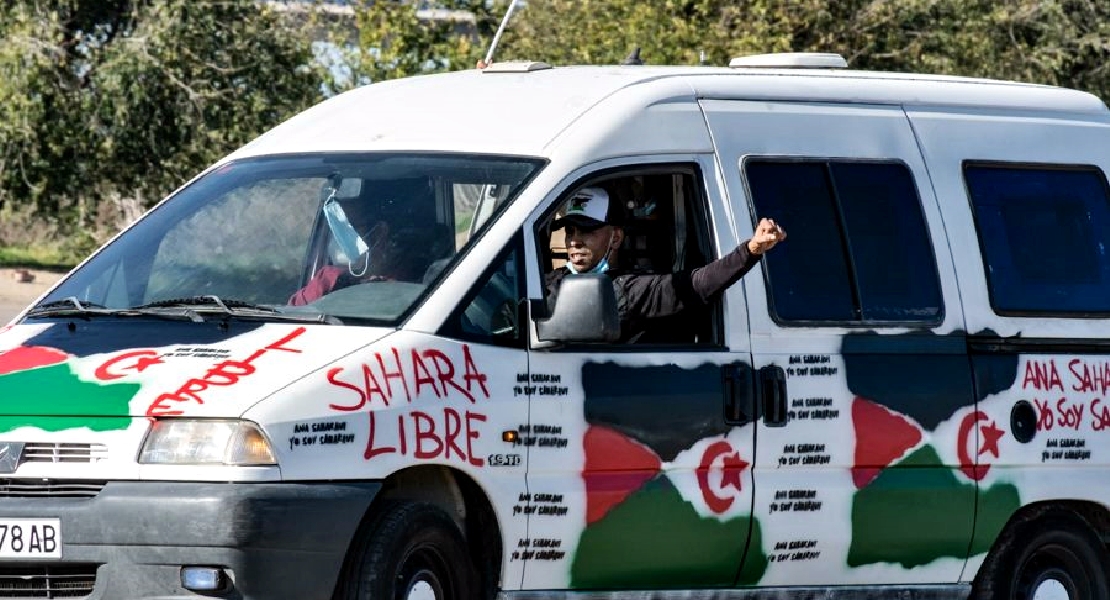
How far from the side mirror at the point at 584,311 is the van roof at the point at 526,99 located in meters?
0.61

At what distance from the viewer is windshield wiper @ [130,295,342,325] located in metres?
6.62

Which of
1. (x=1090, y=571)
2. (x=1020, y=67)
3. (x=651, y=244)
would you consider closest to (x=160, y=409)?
(x=651, y=244)

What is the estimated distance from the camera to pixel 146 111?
106ft

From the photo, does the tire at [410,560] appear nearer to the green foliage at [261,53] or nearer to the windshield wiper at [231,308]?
the windshield wiper at [231,308]

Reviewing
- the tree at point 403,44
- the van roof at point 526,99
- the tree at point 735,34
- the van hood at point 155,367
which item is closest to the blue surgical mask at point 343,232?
the van roof at point 526,99

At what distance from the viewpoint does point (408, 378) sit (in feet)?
21.2

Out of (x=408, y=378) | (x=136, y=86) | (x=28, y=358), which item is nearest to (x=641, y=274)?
(x=408, y=378)

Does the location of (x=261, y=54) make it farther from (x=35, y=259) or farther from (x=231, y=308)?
(x=231, y=308)

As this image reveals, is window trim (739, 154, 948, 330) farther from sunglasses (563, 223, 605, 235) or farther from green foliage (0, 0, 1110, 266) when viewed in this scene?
green foliage (0, 0, 1110, 266)

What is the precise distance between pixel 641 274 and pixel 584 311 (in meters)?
0.88

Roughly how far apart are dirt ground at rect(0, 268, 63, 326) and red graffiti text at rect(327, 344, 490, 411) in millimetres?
21606

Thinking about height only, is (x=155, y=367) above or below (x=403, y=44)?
below

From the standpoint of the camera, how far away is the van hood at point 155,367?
611 centimetres

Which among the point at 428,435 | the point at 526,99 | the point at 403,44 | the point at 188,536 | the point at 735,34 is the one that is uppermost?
the point at 403,44
